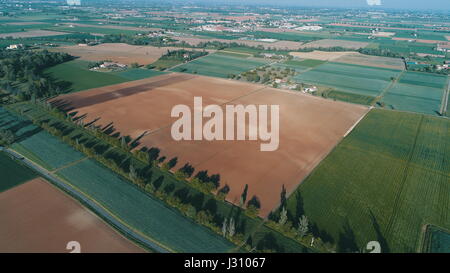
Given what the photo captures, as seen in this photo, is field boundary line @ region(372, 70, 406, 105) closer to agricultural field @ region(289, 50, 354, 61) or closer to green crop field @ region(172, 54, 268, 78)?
agricultural field @ region(289, 50, 354, 61)

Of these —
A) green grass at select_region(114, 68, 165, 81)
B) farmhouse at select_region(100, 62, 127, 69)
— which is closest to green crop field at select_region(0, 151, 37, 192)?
green grass at select_region(114, 68, 165, 81)

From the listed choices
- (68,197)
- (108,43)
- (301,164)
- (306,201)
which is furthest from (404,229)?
(108,43)

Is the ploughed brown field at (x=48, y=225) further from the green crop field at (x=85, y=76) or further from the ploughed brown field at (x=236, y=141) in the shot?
the green crop field at (x=85, y=76)

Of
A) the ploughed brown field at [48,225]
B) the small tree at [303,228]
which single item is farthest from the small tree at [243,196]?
the ploughed brown field at [48,225]

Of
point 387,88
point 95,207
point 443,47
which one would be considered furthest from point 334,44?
point 95,207

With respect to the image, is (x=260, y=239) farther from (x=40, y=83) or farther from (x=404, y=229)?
(x=40, y=83)

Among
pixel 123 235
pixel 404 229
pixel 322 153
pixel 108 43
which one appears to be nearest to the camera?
pixel 123 235

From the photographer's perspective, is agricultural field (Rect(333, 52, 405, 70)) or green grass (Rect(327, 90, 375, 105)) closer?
green grass (Rect(327, 90, 375, 105))
